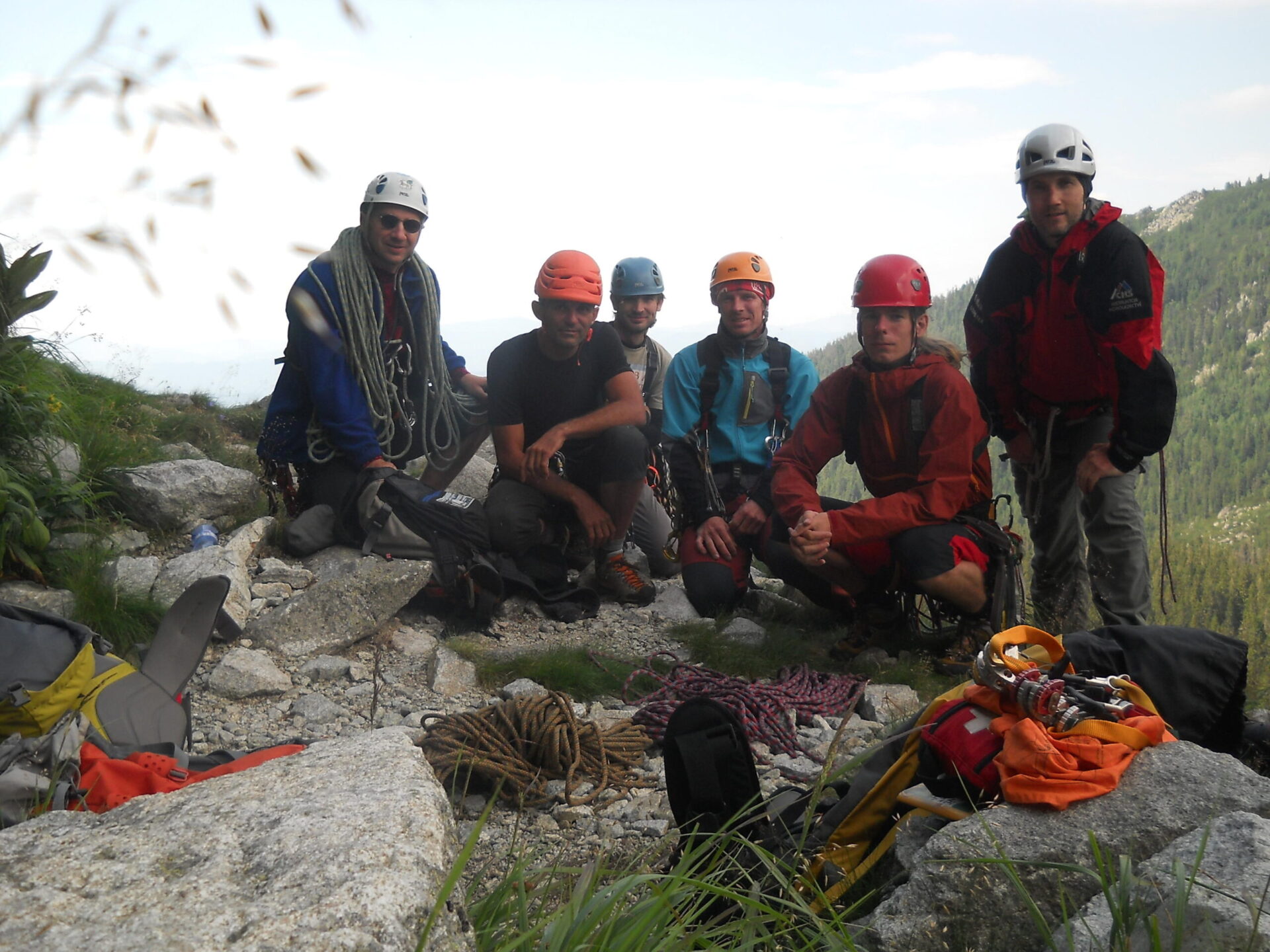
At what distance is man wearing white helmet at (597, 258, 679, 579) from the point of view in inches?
240

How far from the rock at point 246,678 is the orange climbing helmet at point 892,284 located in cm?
300

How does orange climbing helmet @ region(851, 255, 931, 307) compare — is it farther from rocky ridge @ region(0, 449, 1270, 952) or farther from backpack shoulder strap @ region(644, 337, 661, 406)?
backpack shoulder strap @ region(644, 337, 661, 406)

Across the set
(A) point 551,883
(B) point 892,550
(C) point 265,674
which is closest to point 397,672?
(C) point 265,674

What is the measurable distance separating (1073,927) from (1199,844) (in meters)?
0.26

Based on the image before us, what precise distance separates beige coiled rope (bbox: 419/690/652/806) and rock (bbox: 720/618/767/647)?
150 cm

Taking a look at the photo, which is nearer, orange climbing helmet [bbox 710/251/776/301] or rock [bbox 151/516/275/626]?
rock [bbox 151/516/275/626]

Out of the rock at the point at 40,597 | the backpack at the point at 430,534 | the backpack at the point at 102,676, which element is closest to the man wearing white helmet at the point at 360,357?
the backpack at the point at 430,534

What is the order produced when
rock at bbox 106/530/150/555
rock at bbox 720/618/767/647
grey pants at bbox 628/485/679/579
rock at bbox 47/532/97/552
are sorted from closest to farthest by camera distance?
rock at bbox 47/532/97/552 → rock at bbox 720/618/767/647 → rock at bbox 106/530/150/555 → grey pants at bbox 628/485/679/579

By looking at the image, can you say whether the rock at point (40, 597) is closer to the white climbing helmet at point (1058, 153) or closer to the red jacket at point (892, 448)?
the red jacket at point (892, 448)

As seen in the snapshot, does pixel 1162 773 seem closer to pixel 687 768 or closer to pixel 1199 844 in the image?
pixel 1199 844

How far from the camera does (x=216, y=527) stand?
5.45 meters

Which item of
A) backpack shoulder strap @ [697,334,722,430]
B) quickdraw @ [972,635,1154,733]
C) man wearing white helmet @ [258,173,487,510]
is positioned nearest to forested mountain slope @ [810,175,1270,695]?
backpack shoulder strap @ [697,334,722,430]

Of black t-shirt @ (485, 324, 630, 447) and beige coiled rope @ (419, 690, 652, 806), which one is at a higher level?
black t-shirt @ (485, 324, 630, 447)

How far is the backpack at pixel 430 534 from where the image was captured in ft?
16.0
